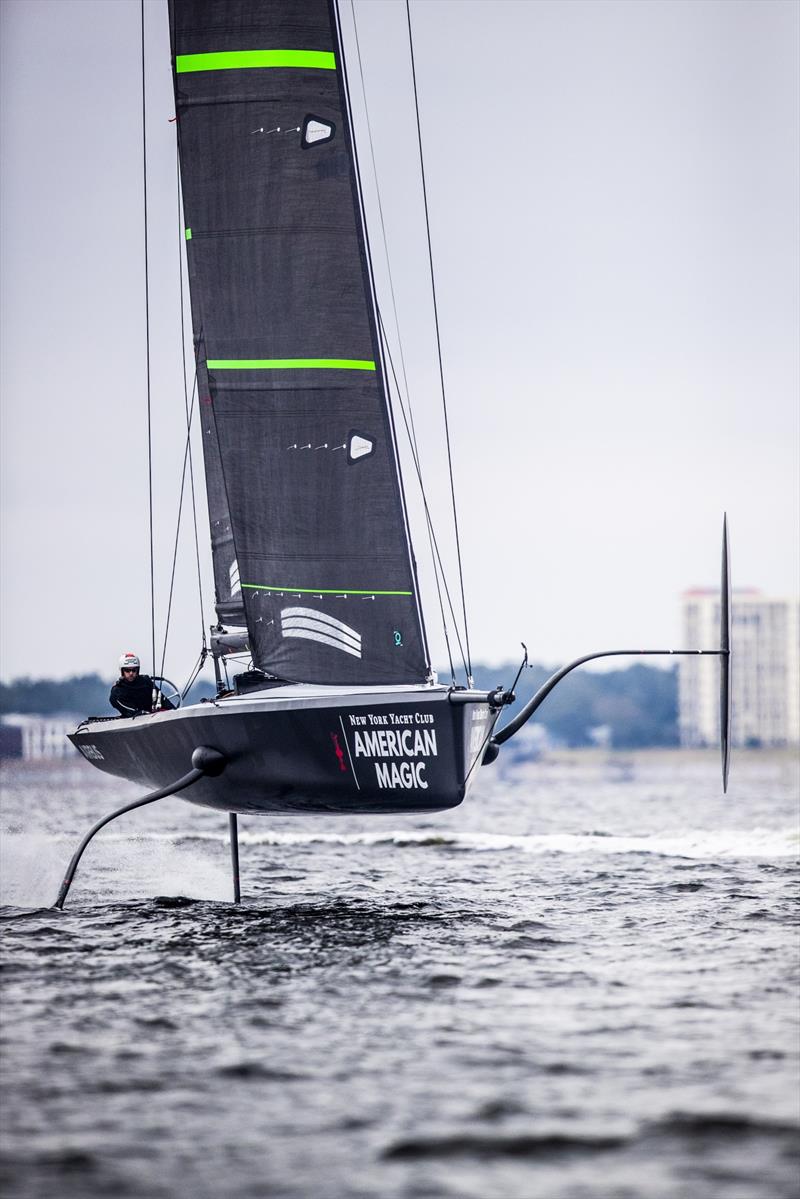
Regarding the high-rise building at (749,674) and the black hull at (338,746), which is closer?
the black hull at (338,746)

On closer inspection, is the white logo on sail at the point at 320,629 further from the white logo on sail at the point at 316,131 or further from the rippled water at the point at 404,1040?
the white logo on sail at the point at 316,131

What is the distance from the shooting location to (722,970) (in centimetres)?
837

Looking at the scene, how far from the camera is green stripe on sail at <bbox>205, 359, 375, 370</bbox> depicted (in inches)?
424

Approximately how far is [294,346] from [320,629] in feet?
6.70

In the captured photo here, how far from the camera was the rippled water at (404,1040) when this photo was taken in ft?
15.7

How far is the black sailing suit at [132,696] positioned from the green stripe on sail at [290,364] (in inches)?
119

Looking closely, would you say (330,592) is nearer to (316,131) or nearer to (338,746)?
(338,746)

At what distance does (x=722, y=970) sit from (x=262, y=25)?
7.50 meters

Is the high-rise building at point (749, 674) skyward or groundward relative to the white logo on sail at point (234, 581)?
groundward

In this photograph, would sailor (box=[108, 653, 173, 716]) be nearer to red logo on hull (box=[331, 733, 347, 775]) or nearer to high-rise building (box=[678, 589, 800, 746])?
red logo on hull (box=[331, 733, 347, 775])

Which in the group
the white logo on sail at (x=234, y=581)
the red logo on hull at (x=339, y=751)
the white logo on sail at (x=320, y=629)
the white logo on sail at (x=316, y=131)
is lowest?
the red logo on hull at (x=339, y=751)

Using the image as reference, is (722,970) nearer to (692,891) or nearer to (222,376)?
(692,891)

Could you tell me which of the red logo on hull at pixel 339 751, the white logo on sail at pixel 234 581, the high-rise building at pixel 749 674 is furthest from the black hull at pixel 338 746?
the high-rise building at pixel 749 674

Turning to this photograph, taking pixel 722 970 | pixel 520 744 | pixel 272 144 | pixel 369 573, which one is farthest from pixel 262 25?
pixel 520 744
